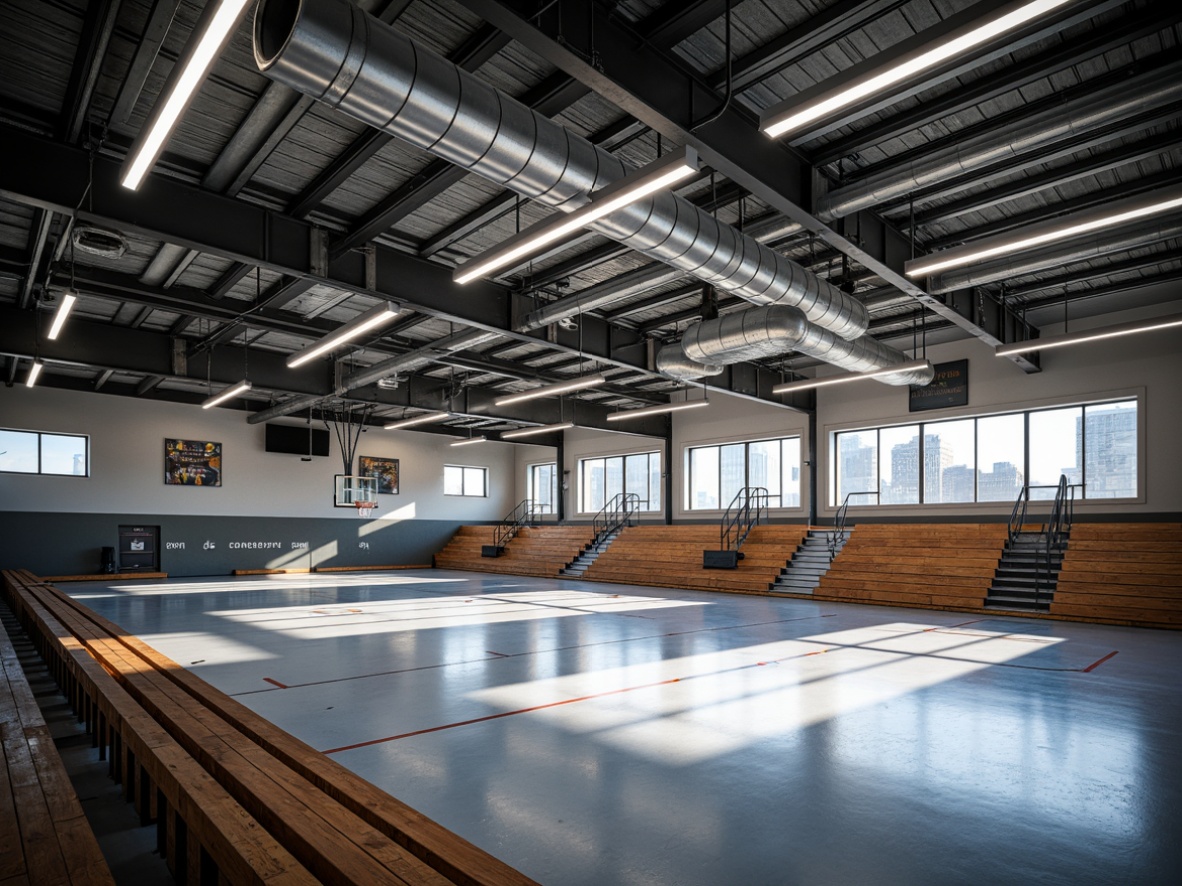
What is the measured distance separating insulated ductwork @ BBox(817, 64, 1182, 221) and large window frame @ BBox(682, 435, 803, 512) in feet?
42.7

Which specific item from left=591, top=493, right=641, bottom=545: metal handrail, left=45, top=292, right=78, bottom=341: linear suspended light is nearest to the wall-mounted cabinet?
left=45, top=292, right=78, bottom=341: linear suspended light

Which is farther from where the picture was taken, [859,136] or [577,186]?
[859,136]

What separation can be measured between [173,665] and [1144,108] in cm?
1033

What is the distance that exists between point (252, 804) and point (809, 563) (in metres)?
16.2

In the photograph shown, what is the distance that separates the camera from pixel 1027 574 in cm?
1372

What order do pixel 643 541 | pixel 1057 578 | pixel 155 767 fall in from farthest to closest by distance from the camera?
pixel 643 541 < pixel 1057 578 < pixel 155 767

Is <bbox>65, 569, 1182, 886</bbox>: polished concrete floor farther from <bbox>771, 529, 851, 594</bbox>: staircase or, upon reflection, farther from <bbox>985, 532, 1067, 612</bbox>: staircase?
<bbox>771, 529, 851, 594</bbox>: staircase

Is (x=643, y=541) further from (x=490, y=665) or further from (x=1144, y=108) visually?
(x=1144, y=108)

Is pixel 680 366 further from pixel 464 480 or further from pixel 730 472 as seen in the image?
pixel 464 480

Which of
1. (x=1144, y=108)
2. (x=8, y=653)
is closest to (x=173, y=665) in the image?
(x=8, y=653)

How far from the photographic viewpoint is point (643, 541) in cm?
2191

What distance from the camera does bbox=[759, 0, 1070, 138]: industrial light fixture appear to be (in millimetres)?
4027

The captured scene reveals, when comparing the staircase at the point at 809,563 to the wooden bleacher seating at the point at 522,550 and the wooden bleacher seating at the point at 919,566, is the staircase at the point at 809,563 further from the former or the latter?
the wooden bleacher seating at the point at 522,550

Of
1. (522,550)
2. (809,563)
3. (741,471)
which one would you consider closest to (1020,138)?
(809,563)
